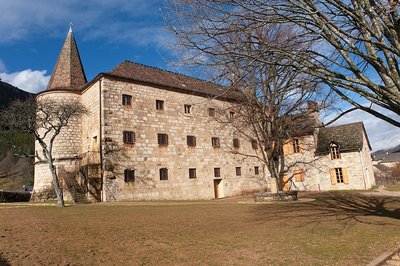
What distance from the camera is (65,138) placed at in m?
23.3

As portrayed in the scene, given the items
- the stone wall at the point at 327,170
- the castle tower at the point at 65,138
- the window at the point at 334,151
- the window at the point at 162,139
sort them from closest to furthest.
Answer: the castle tower at the point at 65,138
the window at the point at 162,139
the stone wall at the point at 327,170
the window at the point at 334,151

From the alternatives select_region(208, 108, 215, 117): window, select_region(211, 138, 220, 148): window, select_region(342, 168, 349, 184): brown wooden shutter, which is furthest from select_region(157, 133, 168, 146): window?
select_region(342, 168, 349, 184): brown wooden shutter

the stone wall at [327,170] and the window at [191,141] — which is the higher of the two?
the window at [191,141]

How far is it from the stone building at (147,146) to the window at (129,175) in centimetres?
3

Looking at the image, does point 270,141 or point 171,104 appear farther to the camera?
point 171,104

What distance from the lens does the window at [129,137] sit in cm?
2214

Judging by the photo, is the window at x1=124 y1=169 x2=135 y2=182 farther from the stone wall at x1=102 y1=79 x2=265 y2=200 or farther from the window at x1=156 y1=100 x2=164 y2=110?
the window at x1=156 y1=100 x2=164 y2=110

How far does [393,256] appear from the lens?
5.97 m

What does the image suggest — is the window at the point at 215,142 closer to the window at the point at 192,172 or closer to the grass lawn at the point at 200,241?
the window at the point at 192,172

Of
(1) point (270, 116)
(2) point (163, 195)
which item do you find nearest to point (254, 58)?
(1) point (270, 116)

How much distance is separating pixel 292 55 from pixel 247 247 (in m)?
3.93

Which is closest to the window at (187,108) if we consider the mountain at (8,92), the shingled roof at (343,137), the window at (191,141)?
the window at (191,141)

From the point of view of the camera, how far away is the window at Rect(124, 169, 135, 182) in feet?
70.4

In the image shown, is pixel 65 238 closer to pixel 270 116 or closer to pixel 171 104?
pixel 270 116
